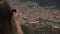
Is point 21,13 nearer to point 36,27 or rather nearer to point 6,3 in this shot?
point 36,27

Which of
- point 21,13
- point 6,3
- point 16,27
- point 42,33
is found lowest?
point 42,33

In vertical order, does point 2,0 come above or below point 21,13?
above

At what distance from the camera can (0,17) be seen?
0.74 m

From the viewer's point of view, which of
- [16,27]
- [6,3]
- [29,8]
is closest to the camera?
[6,3]

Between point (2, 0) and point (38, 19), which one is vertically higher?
point (2, 0)

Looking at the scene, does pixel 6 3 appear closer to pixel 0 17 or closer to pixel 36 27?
pixel 0 17

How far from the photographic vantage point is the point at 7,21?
0.74 meters

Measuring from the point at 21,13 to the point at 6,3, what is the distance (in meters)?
0.82

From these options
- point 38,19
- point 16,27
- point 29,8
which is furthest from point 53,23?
point 16,27

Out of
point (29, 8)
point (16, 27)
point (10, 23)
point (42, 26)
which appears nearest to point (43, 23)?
point (42, 26)

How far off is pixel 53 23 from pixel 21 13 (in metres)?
0.29

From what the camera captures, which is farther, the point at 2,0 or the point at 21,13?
the point at 21,13

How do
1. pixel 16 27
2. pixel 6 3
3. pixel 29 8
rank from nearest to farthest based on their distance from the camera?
pixel 6 3 < pixel 16 27 < pixel 29 8

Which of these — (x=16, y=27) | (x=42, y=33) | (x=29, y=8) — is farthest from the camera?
(x=29, y=8)
